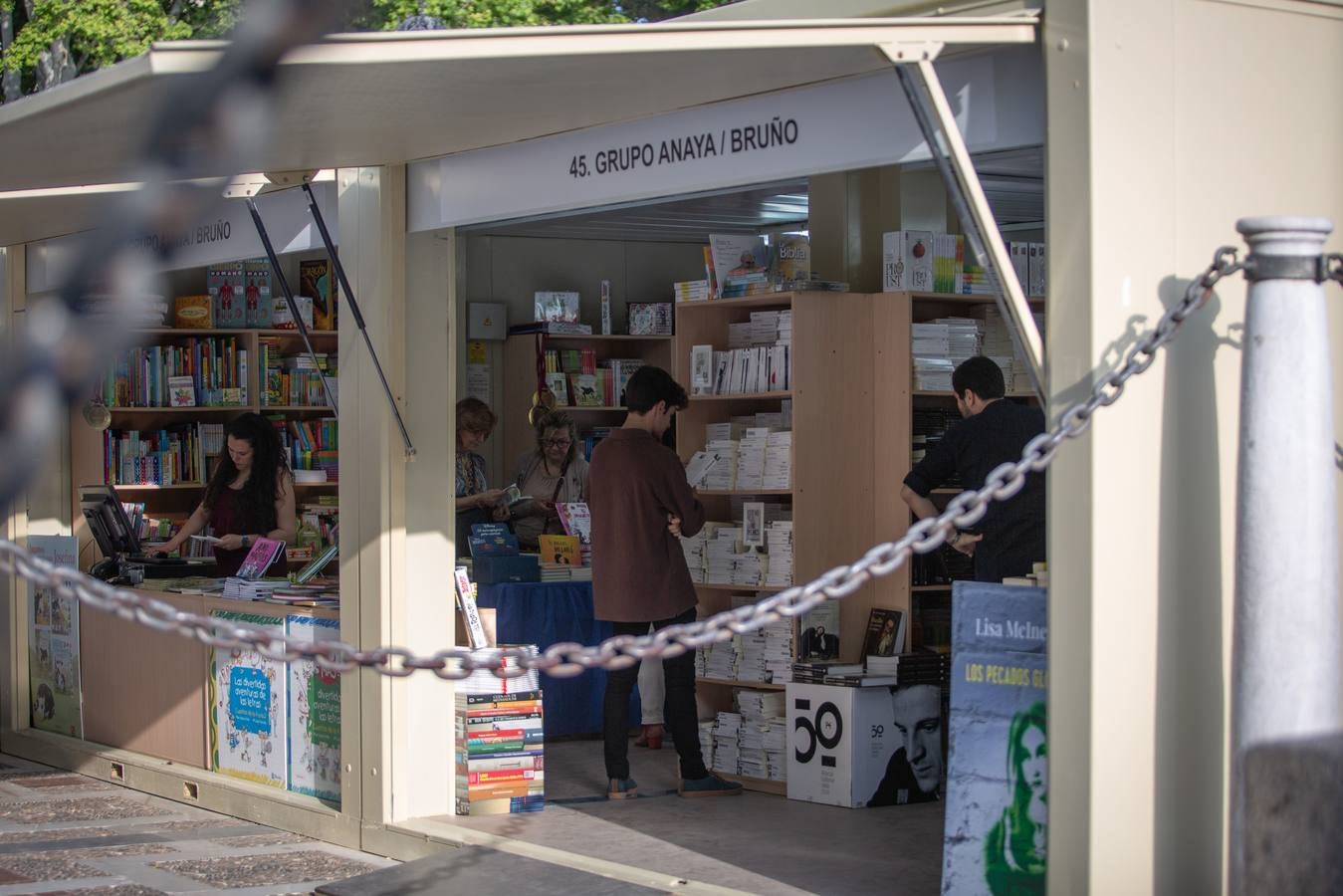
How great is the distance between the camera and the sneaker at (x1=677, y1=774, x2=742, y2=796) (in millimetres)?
8031

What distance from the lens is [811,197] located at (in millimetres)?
9297

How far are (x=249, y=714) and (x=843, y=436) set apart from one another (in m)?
3.06

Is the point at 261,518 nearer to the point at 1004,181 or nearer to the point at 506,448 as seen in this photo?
the point at 1004,181

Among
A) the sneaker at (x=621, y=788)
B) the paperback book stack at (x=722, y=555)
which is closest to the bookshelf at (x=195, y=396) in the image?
the paperback book stack at (x=722, y=555)

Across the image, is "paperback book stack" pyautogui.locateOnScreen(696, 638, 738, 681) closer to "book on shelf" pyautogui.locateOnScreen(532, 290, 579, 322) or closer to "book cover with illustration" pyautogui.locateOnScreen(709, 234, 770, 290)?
"book cover with illustration" pyautogui.locateOnScreen(709, 234, 770, 290)

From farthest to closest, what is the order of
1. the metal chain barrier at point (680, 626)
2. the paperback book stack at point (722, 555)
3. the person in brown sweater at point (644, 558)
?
the paperback book stack at point (722, 555) → the person in brown sweater at point (644, 558) → the metal chain barrier at point (680, 626)

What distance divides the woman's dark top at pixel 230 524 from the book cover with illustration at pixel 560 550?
1375 millimetres

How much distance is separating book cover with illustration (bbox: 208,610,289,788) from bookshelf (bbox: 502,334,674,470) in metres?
7.84

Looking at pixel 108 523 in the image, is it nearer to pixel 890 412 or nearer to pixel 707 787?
pixel 707 787

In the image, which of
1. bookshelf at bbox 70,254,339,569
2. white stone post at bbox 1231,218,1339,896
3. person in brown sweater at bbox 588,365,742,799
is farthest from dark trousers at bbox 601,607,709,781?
bookshelf at bbox 70,254,339,569

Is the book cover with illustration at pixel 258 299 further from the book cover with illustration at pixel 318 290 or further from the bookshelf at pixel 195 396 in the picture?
the book cover with illustration at pixel 318 290

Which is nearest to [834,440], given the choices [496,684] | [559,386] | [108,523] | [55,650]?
[496,684]

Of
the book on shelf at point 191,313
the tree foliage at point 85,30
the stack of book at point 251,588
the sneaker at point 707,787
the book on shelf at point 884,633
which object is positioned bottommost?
the sneaker at point 707,787

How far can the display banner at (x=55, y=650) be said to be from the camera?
9562mm
